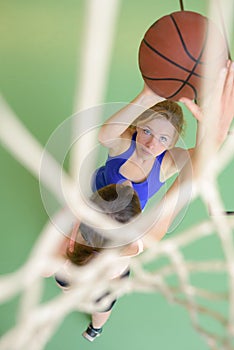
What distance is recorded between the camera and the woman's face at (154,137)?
1.33m

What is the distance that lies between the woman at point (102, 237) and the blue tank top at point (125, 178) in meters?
0.04

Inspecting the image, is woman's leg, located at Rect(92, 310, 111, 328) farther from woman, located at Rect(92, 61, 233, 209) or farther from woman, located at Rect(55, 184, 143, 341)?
woman, located at Rect(92, 61, 233, 209)

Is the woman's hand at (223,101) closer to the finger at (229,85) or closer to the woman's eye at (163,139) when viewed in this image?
the finger at (229,85)

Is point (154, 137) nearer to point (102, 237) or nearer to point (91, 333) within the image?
point (102, 237)

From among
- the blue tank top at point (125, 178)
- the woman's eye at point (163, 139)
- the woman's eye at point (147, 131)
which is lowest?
the blue tank top at point (125, 178)

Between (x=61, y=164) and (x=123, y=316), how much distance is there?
45cm

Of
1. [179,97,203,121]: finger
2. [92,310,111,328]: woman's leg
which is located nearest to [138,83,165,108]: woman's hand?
[179,97,203,121]: finger

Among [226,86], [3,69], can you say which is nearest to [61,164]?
[3,69]

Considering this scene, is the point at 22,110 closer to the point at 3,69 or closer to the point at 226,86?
the point at 3,69

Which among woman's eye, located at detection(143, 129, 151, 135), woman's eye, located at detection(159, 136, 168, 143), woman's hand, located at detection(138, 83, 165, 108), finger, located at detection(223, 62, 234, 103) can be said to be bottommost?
woman's eye, located at detection(159, 136, 168, 143)

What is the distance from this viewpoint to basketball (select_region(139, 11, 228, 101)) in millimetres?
1046

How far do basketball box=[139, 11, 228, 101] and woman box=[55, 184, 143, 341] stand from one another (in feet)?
0.87

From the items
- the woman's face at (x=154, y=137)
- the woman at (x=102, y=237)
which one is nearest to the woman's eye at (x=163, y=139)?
the woman's face at (x=154, y=137)

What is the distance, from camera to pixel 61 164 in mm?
1559
